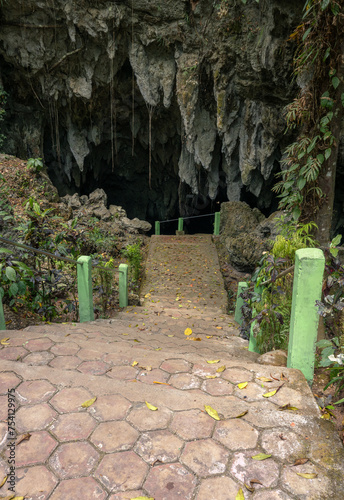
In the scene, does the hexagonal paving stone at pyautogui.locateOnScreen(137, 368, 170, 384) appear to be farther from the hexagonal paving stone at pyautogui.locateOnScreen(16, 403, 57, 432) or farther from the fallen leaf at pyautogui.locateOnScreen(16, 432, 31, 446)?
the fallen leaf at pyautogui.locateOnScreen(16, 432, 31, 446)

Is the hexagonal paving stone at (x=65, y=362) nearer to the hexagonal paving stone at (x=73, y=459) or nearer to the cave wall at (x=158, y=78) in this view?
the hexagonal paving stone at (x=73, y=459)

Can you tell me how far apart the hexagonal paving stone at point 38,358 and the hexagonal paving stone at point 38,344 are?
0.17 feet

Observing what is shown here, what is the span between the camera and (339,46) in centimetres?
303

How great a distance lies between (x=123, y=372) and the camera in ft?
5.91

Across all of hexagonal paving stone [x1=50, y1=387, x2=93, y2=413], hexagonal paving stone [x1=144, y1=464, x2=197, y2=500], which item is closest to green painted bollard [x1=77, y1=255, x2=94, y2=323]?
hexagonal paving stone [x1=50, y1=387, x2=93, y2=413]

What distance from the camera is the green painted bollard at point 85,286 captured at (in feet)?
11.8

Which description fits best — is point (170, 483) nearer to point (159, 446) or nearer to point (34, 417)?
point (159, 446)

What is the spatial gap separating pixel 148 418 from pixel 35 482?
1.62 feet

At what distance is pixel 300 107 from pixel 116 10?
8.07 m

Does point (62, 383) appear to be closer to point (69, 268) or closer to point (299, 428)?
point (299, 428)

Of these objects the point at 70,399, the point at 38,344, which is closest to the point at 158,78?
the point at 38,344

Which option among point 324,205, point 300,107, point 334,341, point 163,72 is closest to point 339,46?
point 300,107

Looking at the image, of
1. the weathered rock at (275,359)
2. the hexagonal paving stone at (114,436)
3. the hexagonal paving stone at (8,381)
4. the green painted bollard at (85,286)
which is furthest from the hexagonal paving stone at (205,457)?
the green painted bollard at (85,286)

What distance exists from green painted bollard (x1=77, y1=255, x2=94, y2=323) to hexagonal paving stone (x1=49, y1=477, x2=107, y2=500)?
8.69ft
